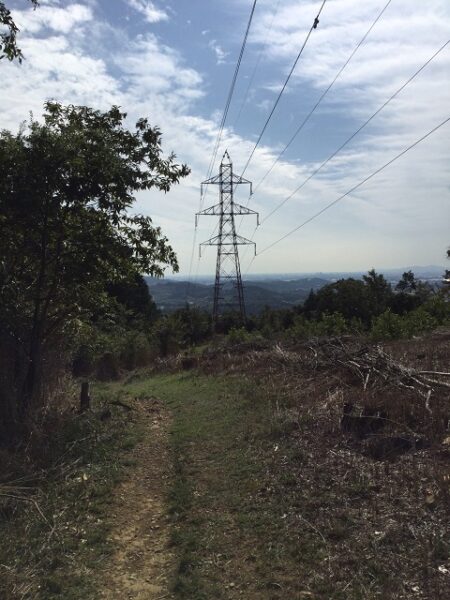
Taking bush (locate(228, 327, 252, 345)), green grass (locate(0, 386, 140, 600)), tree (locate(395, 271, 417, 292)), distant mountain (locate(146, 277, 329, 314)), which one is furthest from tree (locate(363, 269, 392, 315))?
green grass (locate(0, 386, 140, 600))

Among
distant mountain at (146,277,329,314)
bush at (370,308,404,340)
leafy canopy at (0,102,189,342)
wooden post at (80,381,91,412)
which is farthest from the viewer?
distant mountain at (146,277,329,314)

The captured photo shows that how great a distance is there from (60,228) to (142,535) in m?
6.07

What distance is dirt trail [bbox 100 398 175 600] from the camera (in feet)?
15.6

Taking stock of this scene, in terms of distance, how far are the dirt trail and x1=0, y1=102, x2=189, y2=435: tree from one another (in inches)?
111

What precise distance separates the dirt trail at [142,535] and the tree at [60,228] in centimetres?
283

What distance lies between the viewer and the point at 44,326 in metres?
10.8

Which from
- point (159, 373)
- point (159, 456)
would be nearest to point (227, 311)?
point (159, 373)

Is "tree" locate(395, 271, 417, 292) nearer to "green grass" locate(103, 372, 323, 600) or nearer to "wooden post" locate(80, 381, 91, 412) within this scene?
"green grass" locate(103, 372, 323, 600)

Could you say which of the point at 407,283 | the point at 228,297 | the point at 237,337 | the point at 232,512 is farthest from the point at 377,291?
the point at 232,512

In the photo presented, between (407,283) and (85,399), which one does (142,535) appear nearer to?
(85,399)

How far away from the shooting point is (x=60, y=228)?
32.0 feet

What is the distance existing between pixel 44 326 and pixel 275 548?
24.4 feet

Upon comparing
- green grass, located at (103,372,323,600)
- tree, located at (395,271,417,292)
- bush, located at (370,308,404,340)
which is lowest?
green grass, located at (103,372,323,600)

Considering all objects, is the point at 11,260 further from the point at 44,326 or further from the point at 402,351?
the point at 402,351
